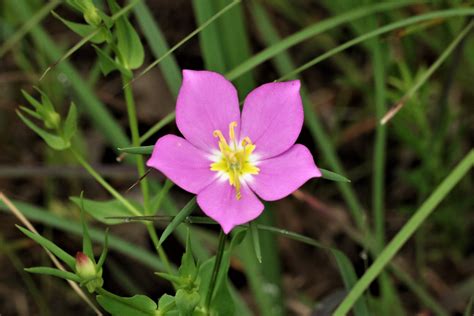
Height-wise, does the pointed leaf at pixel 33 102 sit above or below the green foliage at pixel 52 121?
above

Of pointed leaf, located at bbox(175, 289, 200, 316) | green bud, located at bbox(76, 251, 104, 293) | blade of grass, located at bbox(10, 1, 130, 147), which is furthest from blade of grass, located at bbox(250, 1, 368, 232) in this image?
green bud, located at bbox(76, 251, 104, 293)

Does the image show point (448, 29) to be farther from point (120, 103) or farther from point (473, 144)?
point (120, 103)

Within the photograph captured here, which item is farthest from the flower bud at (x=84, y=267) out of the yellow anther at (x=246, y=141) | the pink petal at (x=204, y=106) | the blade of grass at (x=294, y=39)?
the blade of grass at (x=294, y=39)

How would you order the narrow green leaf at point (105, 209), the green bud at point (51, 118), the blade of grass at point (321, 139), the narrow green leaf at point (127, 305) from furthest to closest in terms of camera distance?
the blade of grass at point (321, 139) → the narrow green leaf at point (105, 209) → the green bud at point (51, 118) → the narrow green leaf at point (127, 305)

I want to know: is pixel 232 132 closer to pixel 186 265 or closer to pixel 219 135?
pixel 219 135

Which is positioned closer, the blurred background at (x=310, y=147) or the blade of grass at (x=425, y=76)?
the blade of grass at (x=425, y=76)

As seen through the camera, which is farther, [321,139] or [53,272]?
[321,139]

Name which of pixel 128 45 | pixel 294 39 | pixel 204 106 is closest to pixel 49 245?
pixel 204 106

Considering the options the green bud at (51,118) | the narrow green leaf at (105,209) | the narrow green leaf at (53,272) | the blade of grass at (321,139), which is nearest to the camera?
the narrow green leaf at (53,272)

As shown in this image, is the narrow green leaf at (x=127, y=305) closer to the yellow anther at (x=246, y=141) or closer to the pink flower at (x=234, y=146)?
the pink flower at (x=234, y=146)
